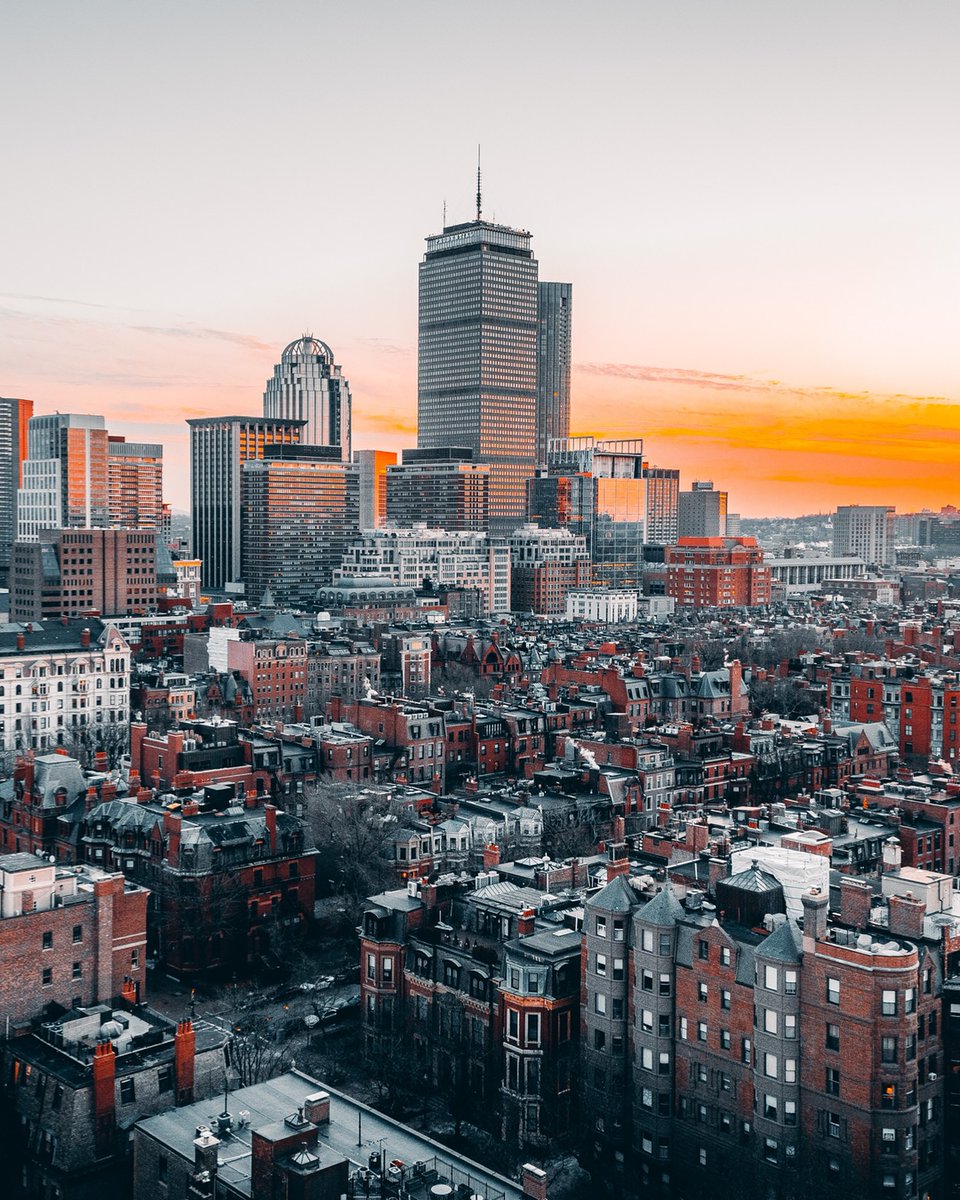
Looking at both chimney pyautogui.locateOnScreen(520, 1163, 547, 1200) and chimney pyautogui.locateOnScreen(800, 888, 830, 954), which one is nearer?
chimney pyautogui.locateOnScreen(520, 1163, 547, 1200)

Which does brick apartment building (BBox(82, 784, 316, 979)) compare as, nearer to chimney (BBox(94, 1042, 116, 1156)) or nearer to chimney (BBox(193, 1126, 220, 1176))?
chimney (BBox(94, 1042, 116, 1156))

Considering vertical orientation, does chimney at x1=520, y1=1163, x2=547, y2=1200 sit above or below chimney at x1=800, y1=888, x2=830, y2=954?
below

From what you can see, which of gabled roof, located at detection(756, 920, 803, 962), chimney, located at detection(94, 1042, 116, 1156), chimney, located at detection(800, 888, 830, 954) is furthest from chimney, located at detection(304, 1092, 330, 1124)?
chimney, located at detection(800, 888, 830, 954)

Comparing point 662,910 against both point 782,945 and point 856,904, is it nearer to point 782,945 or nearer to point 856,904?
point 782,945

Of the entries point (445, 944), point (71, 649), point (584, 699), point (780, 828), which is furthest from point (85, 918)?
point (71, 649)

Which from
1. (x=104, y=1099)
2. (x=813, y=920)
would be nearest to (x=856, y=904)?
(x=813, y=920)

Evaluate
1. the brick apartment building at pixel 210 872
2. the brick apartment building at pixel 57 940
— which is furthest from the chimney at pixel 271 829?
the brick apartment building at pixel 57 940
